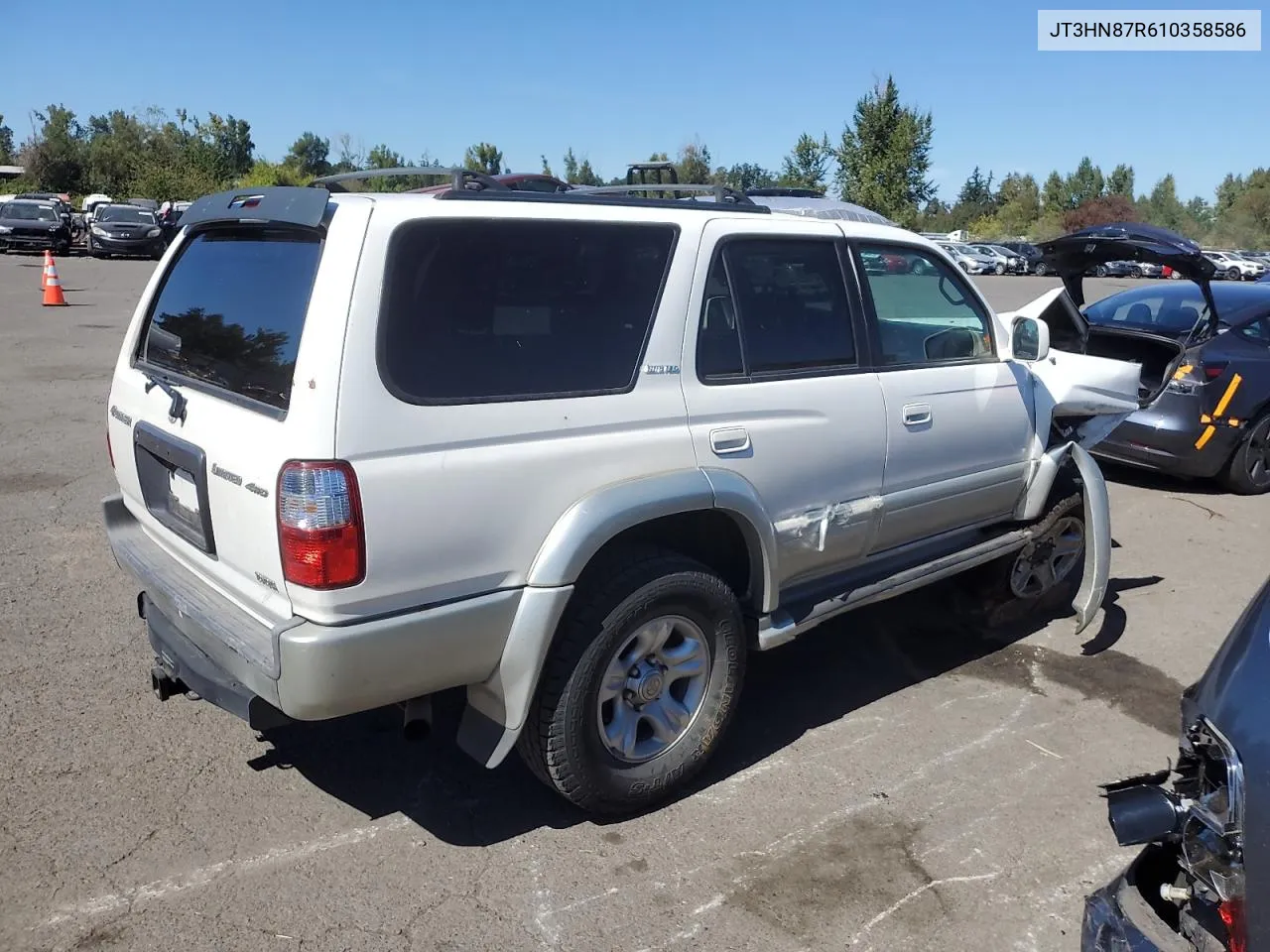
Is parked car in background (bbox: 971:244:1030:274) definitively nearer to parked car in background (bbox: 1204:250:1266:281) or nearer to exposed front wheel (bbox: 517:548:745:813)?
parked car in background (bbox: 1204:250:1266:281)

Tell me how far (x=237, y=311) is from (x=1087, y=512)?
3.78 meters

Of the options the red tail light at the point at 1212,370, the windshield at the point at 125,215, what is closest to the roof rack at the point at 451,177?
the red tail light at the point at 1212,370

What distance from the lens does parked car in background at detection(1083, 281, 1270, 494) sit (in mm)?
7559

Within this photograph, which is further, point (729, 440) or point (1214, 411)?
point (1214, 411)

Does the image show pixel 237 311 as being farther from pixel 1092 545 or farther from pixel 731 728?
pixel 1092 545

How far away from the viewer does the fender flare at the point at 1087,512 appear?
467 cm

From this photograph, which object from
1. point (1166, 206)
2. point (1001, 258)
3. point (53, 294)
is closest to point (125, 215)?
point (53, 294)

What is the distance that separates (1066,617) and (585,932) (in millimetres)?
3614

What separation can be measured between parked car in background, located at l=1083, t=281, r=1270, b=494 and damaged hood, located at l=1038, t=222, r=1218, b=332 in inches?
42.5

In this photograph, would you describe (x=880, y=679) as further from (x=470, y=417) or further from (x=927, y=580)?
(x=470, y=417)

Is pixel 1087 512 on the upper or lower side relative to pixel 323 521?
lower

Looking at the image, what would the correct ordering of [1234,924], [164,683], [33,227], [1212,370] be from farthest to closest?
[33,227] < [1212,370] < [164,683] < [1234,924]

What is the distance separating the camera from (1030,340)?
472cm

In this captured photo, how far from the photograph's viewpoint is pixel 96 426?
854 centimetres
